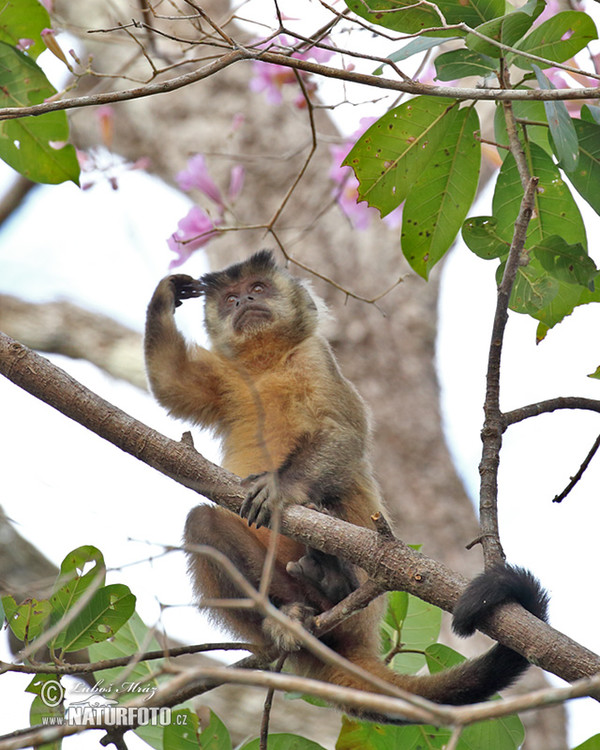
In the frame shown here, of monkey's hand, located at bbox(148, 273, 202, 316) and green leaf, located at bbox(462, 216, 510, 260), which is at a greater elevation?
monkey's hand, located at bbox(148, 273, 202, 316)

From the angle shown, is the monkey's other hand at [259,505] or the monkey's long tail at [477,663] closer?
the monkey's long tail at [477,663]

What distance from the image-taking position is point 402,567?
2482 millimetres

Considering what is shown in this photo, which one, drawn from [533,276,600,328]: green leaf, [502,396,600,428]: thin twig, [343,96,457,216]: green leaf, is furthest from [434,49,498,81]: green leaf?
[502,396,600,428]: thin twig

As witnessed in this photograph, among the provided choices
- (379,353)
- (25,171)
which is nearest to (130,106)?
(379,353)

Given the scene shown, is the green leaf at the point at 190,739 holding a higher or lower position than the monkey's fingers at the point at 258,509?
lower

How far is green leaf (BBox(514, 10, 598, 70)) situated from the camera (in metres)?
2.71

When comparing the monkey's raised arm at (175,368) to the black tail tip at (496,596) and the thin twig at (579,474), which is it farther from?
the black tail tip at (496,596)

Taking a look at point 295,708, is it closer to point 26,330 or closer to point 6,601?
point 6,601

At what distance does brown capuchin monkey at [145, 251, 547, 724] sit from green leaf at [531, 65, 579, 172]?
1.25 metres

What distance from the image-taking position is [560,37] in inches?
108

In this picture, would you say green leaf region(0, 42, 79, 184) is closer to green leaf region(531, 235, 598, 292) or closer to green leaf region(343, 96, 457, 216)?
green leaf region(343, 96, 457, 216)

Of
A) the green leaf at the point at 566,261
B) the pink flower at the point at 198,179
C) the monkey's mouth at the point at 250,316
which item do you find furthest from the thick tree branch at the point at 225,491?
the pink flower at the point at 198,179

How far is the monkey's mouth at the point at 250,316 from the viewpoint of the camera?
4688 millimetres

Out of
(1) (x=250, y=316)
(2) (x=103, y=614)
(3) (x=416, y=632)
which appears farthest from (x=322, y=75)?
(1) (x=250, y=316)
